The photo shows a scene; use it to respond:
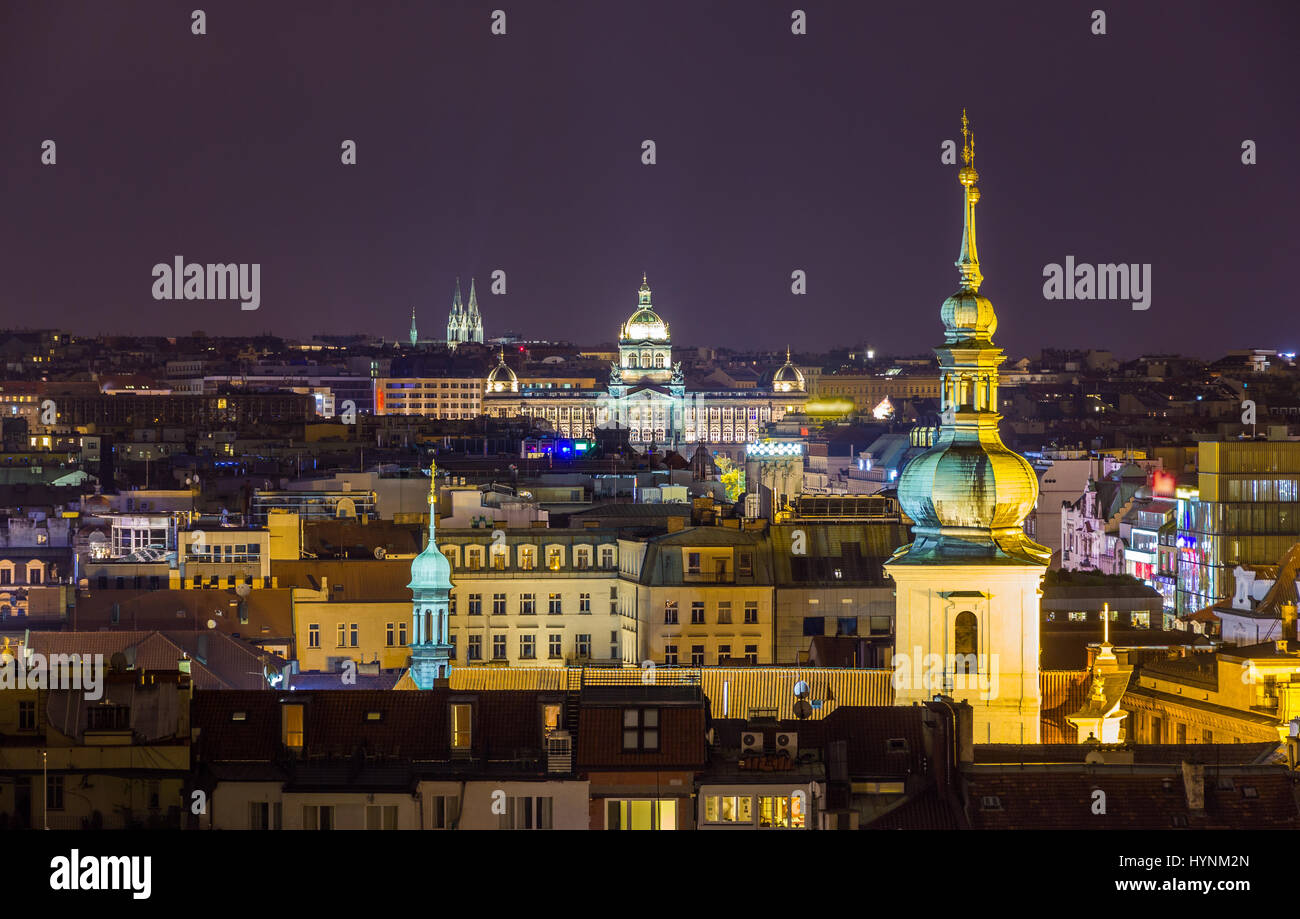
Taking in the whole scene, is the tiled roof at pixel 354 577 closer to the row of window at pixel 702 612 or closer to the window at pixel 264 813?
the row of window at pixel 702 612

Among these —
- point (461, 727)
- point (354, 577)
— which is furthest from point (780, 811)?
point (354, 577)

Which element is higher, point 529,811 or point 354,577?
point 354,577

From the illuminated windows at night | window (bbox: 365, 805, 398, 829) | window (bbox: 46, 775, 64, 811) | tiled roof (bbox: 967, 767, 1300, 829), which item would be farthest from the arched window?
window (bbox: 46, 775, 64, 811)

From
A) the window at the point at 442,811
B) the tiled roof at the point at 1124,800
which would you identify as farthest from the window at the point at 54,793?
the tiled roof at the point at 1124,800

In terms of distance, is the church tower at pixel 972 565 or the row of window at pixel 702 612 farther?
the row of window at pixel 702 612

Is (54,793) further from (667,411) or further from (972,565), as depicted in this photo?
(667,411)

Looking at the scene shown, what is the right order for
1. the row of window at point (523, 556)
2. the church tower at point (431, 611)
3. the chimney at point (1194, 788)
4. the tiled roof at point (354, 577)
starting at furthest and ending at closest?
the row of window at point (523, 556) < the tiled roof at point (354, 577) < the church tower at point (431, 611) < the chimney at point (1194, 788)

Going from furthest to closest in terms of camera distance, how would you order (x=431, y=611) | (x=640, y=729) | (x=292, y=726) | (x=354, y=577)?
(x=354, y=577)
(x=431, y=611)
(x=292, y=726)
(x=640, y=729)
